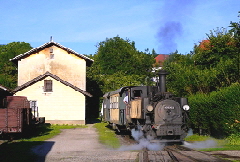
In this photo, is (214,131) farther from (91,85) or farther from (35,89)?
(91,85)

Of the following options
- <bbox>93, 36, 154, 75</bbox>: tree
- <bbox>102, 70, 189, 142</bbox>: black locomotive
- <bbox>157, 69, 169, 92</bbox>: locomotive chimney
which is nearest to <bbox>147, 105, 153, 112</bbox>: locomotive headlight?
<bbox>102, 70, 189, 142</bbox>: black locomotive

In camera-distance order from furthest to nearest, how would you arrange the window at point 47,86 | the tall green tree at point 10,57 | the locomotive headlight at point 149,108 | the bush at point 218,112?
the tall green tree at point 10,57 < the window at point 47,86 < the bush at point 218,112 < the locomotive headlight at point 149,108

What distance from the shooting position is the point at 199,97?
19.8m

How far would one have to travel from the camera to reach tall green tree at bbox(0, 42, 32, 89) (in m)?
52.5

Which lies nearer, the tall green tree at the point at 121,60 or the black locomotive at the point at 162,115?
the black locomotive at the point at 162,115

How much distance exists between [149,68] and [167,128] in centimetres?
5675

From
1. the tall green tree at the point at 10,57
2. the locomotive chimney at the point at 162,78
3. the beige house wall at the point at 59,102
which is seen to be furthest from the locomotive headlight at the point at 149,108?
the tall green tree at the point at 10,57

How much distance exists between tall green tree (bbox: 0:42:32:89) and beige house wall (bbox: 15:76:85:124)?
12.7m

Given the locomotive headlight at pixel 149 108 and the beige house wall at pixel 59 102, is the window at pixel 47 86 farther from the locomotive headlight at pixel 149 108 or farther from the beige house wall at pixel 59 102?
the locomotive headlight at pixel 149 108

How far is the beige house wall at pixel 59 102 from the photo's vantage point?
3294 cm

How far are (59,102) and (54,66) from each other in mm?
5710

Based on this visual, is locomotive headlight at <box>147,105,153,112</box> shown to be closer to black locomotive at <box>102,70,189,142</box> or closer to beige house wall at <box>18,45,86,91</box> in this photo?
black locomotive at <box>102,70,189,142</box>

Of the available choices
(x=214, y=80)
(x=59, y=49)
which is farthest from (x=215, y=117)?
(x=59, y=49)

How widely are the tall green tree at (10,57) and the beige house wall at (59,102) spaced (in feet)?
41.7
